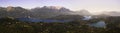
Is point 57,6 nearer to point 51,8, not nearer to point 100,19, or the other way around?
point 51,8

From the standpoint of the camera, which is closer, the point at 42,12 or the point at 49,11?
the point at 49,11

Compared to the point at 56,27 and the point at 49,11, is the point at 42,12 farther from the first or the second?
the point at 56,27

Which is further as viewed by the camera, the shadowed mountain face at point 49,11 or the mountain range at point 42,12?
the shadowed mountain face at point 49,11

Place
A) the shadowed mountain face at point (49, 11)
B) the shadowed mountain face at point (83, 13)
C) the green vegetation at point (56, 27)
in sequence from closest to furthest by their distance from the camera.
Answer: the shadowed mountain face at point (83, 13) → the shadowed mountain face at point (49, 11) → the green vegetation at point (56, 27)

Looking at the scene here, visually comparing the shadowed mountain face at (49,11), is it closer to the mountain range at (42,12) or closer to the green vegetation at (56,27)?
the mountain range at (42,12)

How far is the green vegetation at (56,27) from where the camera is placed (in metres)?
10.8

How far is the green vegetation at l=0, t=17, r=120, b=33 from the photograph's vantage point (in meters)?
10.8

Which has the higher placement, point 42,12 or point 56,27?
point 42,12

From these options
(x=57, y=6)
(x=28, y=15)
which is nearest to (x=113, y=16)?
(x=57, y=6)

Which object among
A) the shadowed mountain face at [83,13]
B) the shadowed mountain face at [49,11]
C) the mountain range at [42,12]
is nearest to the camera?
the shadowed mountain face at [83,13]

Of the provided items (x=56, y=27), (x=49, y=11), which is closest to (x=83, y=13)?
(x=49, y=11)

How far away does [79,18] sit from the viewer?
35.7 feet

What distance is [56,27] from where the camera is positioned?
13797mm

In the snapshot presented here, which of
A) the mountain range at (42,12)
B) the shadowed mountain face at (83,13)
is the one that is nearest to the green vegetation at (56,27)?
the mountain range at (42,12)
